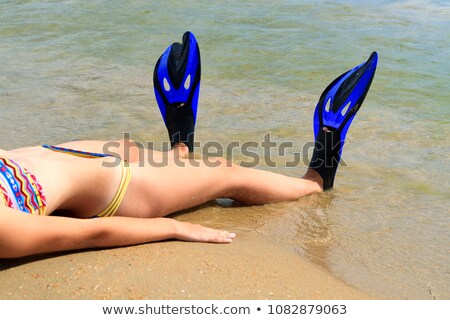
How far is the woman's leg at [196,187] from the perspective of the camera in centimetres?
244

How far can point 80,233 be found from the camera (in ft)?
6.77

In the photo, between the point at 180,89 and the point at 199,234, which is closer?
the point at 199,234

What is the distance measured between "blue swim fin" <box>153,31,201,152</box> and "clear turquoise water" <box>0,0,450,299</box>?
1.44ft

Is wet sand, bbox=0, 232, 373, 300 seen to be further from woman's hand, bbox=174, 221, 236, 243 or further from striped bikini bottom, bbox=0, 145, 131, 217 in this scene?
striped bikini bottom, bbox=0, 145, 131, 217

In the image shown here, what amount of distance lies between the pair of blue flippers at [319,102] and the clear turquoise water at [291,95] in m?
0.22

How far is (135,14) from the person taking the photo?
7102mm

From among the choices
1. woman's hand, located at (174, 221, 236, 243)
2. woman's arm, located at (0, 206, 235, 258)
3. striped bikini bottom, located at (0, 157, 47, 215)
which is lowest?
woman's hand, located at (174, 221, 236, 243)

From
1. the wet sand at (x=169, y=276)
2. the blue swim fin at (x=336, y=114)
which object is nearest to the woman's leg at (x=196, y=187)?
the blue swim fin at (x=336, y=114)

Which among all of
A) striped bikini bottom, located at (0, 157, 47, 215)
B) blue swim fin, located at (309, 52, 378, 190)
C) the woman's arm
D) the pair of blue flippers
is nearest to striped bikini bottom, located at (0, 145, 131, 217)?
striped bikini bottom, located at (0, 157, 47, 215)

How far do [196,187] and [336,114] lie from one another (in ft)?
3.00

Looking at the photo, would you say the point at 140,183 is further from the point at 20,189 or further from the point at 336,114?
the point at 336,114

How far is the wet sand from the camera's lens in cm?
186

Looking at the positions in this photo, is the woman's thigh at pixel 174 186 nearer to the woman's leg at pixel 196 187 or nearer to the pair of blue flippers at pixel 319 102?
the woman's leg at pixel 196 187

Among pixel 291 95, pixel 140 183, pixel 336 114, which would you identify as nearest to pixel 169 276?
pixel 140 183
